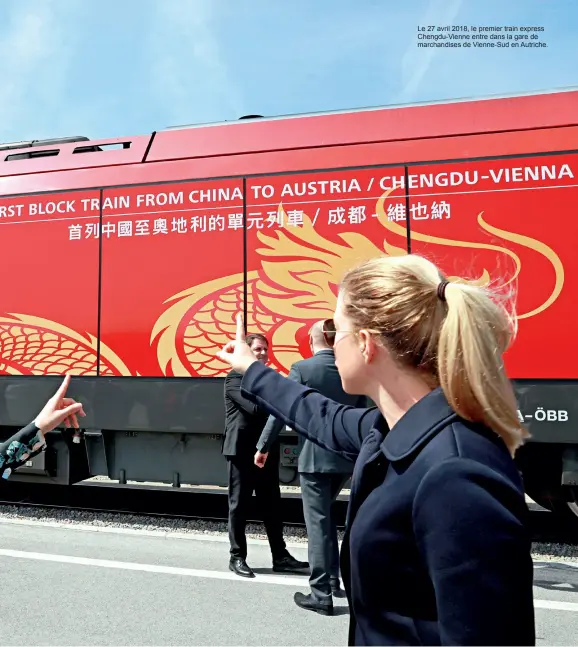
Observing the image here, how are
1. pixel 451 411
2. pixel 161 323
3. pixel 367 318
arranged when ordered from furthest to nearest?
1. pixel 161 323
2. pixel 367 318
3. pixel 451 411

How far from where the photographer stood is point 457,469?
3.53 ft

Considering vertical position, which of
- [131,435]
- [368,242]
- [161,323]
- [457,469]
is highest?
[368,242]

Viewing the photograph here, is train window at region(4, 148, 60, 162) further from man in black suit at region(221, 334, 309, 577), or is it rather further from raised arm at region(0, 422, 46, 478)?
raised arm at region(0, 422, 46, 478)

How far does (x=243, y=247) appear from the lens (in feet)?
19.1

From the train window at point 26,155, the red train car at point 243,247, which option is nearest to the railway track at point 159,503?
the red train car at point 243,247

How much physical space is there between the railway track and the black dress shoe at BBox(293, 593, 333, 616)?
2036 mm

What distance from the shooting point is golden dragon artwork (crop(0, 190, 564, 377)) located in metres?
5.51

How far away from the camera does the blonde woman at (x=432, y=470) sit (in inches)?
40.1

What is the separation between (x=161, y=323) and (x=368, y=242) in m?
2.05

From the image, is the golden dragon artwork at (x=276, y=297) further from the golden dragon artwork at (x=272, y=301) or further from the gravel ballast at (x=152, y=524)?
the gravel ballast at (x=152, y=524)

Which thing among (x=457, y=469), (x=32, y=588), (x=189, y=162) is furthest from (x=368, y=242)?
(x=457, y=469)

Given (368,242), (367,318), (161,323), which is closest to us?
(367,318)

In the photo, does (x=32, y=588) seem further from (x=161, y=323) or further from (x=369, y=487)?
(x=369, y=487)

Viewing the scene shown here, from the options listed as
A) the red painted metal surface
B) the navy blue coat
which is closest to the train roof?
the red painted metal surface
